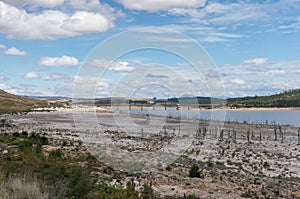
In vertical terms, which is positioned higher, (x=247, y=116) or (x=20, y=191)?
(x=20, y=191)

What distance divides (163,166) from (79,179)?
1410cm

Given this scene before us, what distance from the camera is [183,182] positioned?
65.9 ft

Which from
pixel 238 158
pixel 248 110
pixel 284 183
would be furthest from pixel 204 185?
pixel 248 110

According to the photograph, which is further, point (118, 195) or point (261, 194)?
point (261, 194)

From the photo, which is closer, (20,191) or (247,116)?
(20,191)

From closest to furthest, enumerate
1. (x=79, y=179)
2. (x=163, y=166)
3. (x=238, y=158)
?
(x=79, y=179)
(x=163, y=166)
(x=238, y=158)

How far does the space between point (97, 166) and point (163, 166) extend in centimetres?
533

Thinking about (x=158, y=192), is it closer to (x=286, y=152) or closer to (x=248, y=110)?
(x=286, y=152)

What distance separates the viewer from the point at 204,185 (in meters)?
19.6

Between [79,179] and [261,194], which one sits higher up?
[79,179]

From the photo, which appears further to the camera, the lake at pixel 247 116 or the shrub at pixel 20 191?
the lake at pixel 247 116

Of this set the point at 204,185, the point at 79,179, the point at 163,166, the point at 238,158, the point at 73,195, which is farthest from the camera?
the point at 238,158

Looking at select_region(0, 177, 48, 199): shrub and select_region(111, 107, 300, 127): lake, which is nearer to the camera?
select_region(0, 177, 48, 199): shrub

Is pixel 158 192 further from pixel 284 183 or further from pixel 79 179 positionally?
pixel 284 183
